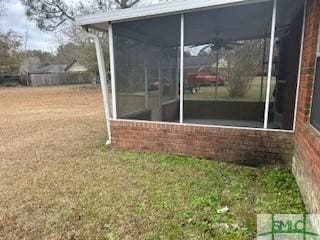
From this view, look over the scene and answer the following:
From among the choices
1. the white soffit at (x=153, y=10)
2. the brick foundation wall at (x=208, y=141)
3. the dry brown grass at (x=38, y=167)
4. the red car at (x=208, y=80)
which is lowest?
the dry brown grass at (x=38, y=167)

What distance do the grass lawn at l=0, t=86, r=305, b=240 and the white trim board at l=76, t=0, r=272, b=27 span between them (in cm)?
244

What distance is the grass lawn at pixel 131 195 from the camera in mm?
2604

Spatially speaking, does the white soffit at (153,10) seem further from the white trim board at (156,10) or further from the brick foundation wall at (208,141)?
the brick foundation wall at (208,141)

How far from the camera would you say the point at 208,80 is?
21.8 ft

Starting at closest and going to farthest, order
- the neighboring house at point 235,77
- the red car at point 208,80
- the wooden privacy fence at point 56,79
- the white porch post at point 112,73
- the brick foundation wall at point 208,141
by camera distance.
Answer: the neighboring house at point 235,77 → the brick foundation wall at point 208,141 → the white porch post at point 112,73 → the red car at point 208,80 → the wooden privacy fence at point 56,79

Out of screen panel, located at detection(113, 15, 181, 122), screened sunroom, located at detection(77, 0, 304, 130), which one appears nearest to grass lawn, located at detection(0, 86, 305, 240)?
screened sunroom, located at detection(77, 0, 304, 130)

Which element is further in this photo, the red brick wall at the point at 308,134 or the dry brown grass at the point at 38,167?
the dry brown grass at the point at 38,167

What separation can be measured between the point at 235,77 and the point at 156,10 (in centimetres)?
345

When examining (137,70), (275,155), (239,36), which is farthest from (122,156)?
(239,36)

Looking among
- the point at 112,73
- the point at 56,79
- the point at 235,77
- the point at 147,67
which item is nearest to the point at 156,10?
the point at 112,73

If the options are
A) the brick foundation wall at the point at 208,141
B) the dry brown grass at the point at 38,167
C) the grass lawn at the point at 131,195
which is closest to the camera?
the grass lawn at the point at 131,195

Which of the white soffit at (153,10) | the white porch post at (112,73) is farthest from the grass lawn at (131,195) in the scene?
the white soffit at (153,10)

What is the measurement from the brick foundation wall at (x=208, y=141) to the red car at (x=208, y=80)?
2.14m

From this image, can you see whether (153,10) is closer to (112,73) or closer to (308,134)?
(112,73)
